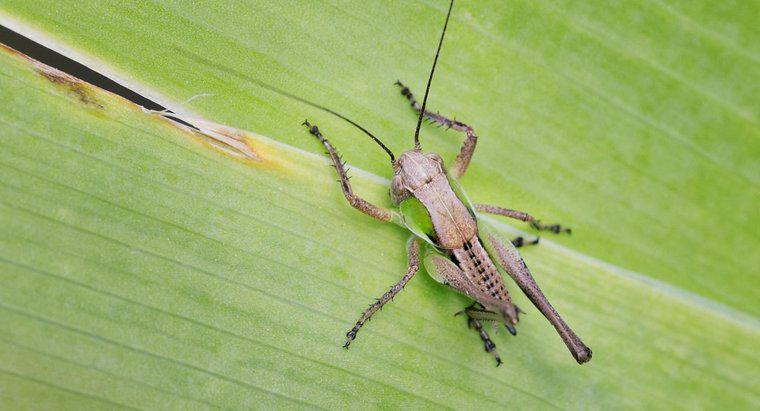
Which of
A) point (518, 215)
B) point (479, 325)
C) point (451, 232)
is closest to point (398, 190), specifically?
point (451, 232)

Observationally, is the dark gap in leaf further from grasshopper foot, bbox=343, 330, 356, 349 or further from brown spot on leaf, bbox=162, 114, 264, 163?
grasshopper foot, bbox=343, 330, 356, 349

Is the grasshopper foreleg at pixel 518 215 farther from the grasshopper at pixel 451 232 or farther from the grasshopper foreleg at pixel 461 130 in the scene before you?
the grasshopper foreleg at pixel 461 130

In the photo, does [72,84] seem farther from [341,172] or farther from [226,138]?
[341,172]

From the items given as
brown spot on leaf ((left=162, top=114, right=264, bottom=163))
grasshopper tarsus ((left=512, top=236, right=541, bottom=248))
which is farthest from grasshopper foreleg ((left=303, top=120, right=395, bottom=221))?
grasshopper tarsus ((left=512, top=236, right=541, bottom=248))

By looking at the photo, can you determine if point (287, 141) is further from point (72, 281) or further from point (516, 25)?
point (516, 25)

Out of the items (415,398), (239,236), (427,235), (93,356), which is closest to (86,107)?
(239,236)

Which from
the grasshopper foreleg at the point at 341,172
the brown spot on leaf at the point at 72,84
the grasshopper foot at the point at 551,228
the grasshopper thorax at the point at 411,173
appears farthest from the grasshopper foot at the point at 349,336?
the brown spot on leaf at the point at 72,84
